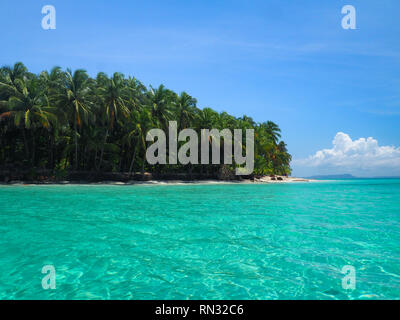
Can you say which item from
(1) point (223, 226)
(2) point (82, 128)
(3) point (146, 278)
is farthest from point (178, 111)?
(3) point (146, 278)

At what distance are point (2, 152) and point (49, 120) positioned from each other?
9381 mm

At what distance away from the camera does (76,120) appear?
3128 cm

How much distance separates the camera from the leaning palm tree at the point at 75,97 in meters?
30.9

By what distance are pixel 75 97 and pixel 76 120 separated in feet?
9.02

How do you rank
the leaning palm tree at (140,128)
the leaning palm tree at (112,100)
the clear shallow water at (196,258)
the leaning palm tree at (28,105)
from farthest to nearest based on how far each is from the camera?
the leaning palm tree at (140,128)
the leaning palm tree at (112,100)
the leaning palm tree at (28,105)
the clear shallow water at (196,258)

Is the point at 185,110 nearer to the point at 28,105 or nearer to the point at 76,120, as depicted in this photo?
the point at 76,120

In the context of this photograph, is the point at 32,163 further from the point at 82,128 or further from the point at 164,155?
the point at 164,155

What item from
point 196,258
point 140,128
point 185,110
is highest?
point 185,110

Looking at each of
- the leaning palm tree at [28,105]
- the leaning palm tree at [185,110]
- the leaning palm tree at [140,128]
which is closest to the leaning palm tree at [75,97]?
the leaning palm tree at [28,105]

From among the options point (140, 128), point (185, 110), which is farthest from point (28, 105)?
point (185, 110)

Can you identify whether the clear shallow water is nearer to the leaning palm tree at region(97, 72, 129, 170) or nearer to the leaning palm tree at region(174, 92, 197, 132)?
the leaning palm tree at region(97, 72, 129, 170)

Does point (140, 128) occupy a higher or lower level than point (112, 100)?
lower

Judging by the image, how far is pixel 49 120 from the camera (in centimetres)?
3020

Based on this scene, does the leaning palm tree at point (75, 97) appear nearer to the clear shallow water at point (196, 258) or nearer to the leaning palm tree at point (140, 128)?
the leaning palm tree at point (140, 128)
